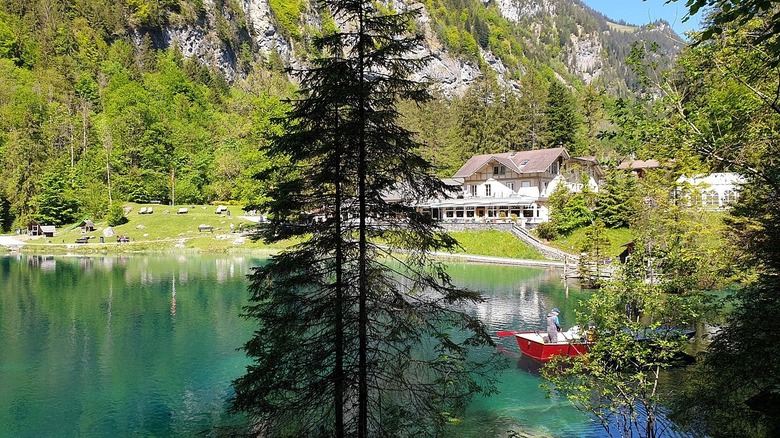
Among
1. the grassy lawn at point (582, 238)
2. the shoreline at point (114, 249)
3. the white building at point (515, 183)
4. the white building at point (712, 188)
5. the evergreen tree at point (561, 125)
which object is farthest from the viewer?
the evergreen tree at point (561, 125)

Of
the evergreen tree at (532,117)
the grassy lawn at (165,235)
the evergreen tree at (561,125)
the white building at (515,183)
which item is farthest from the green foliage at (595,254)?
the evergreen tree at (532,117)

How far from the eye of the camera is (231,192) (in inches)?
2936

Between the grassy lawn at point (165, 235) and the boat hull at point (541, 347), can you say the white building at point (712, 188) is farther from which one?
the grassy lawn at point (165, 235)

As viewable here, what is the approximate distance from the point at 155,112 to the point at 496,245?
66216mm

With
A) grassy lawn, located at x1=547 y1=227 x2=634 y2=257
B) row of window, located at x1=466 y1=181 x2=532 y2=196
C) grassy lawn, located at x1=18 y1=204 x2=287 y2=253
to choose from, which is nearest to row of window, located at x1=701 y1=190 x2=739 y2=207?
grassy lawn, located at x1=547 y1=227 x2=634 y2=257

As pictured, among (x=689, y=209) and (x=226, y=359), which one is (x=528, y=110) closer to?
(x=689, y=209)

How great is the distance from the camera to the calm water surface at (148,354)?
13.5 metres

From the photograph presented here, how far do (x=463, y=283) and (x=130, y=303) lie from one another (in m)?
20.8

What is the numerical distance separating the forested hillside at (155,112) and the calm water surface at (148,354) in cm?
1639

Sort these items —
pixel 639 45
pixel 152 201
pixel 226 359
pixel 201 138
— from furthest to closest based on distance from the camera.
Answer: pixel 201 138
pixel 152 201
pixel 226 359
pixel 639 45

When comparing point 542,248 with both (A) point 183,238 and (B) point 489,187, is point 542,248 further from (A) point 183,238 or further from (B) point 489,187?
(A) point 183,238

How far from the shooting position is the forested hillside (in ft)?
220

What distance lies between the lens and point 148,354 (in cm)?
1908

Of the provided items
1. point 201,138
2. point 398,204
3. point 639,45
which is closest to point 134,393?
point 398,204
